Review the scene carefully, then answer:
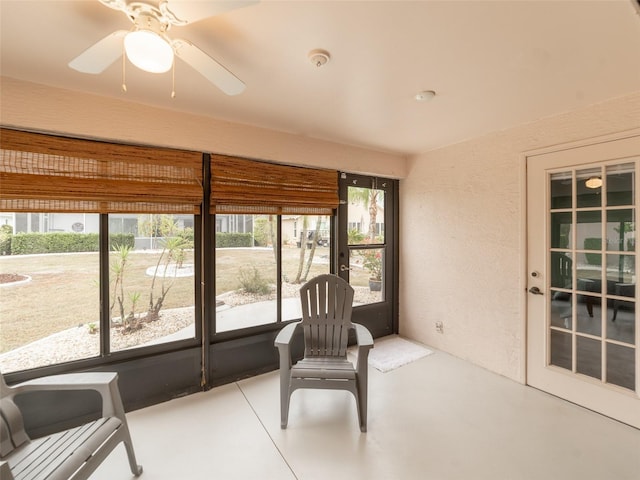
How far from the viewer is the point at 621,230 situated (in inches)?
83.1

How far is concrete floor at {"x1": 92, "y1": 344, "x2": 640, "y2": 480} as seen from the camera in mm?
1700

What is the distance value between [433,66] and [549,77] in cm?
80

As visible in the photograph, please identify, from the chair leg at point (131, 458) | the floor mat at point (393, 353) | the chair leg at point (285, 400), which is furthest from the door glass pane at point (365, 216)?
the chair leg at point (131, 458)

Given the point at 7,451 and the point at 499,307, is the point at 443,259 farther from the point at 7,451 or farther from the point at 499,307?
the point at 7,451

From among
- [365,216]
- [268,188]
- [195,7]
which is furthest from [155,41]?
[365,216]

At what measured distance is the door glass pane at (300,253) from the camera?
307cm

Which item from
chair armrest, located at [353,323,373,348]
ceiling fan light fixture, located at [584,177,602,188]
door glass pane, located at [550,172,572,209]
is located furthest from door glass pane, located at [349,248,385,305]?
ceiling fan light fixture, located at [584,177,602,188]

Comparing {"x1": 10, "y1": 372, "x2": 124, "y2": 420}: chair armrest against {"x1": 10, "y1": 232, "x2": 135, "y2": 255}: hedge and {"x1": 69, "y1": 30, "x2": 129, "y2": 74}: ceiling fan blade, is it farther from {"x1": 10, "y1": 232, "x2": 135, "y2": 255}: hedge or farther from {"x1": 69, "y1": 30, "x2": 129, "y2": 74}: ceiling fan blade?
{"x1": 69, "y1": 30, "x2": 129, "y2": 74}: ceiling fan blade

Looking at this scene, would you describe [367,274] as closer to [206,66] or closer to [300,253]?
[300,253]

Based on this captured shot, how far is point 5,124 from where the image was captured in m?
1.81

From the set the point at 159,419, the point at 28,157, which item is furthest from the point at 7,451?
the point at 28,157

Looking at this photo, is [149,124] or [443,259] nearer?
[149,124]

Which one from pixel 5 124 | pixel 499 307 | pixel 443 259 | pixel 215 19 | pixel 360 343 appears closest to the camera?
pixel 215 19

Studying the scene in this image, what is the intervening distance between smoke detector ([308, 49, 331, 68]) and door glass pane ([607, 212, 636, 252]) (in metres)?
2.37
